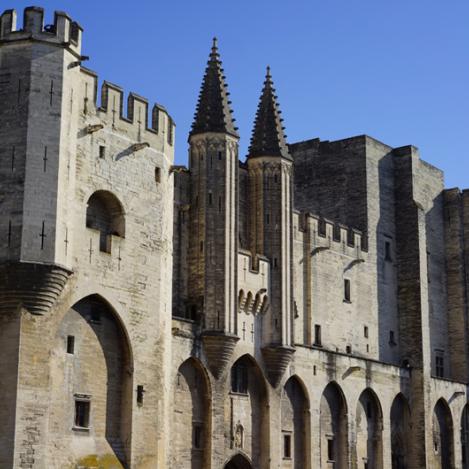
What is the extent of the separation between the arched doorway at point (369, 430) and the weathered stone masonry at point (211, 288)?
106 mm

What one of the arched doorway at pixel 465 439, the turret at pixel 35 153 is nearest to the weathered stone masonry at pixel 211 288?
the turret at pixel 35 153

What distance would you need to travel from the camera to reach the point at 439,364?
6209 centimetres

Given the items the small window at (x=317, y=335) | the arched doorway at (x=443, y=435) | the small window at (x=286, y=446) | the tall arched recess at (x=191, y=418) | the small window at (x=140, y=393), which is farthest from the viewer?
the arched doorway at (x=443, y=435)

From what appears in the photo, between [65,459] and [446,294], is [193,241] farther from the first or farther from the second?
[446,294]

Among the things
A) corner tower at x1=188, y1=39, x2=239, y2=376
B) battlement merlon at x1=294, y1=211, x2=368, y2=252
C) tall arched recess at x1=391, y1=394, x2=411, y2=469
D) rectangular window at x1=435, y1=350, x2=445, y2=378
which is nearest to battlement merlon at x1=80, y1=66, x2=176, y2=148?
corner tower at x1=188, y1=39, x2=239, y2=376

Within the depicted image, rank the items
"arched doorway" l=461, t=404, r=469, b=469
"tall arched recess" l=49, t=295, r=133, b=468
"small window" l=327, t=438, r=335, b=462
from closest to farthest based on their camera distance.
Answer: "tall arched recess" l=49, t=295, r=133, b=468, "small window" l=327, t=438, r=335, b=462, "arched doorway" l=461, t=404, r=469, b=469

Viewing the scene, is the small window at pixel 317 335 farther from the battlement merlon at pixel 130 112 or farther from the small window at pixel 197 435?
the battlement merlon at pixel 130 112

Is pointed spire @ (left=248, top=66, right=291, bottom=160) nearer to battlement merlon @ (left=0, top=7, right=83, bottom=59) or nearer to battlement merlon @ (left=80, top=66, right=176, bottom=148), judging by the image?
battlement merlon @ (left=80, top=66, right=176, bottom=148)

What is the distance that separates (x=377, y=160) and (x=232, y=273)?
19.6 meters

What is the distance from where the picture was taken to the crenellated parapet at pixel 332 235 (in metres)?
52.1

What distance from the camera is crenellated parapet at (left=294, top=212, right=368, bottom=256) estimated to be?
52.1 meters

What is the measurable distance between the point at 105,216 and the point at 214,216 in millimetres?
7977

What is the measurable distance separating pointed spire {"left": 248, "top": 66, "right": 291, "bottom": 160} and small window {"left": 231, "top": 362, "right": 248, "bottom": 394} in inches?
383

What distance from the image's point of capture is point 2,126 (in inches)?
1302
